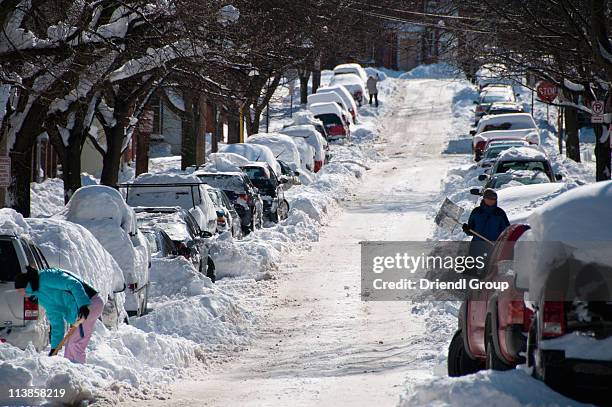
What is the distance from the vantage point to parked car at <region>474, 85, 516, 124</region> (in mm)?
60625

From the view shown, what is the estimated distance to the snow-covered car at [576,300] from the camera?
26.8 ft

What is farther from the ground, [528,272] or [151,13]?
[151,13]

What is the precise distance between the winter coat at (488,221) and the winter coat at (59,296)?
6523 mm

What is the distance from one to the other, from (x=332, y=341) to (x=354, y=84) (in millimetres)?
58378

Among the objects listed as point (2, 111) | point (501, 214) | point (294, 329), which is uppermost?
point (2, 111)

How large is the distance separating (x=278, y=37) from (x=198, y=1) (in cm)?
1072

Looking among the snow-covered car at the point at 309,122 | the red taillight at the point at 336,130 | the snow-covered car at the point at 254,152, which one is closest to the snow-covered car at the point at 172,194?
the snow-covered car at the point at 254,152

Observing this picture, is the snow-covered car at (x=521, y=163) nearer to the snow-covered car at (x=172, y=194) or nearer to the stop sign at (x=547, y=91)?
the stop sign at (x=547, y=91)

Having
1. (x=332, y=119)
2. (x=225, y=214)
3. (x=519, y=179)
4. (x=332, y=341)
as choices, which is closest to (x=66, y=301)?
(x=332, y=341)

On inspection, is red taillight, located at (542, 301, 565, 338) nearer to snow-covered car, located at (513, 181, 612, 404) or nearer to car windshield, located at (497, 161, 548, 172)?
snow-covered car, located at (513, 181, 612, 404)

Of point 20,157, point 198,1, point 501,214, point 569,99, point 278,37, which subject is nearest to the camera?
point 501,214

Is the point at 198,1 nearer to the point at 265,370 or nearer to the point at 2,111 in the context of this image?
the point at 2,111

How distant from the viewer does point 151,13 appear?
19047mm

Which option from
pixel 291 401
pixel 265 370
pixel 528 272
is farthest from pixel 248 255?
pixel 528 272
